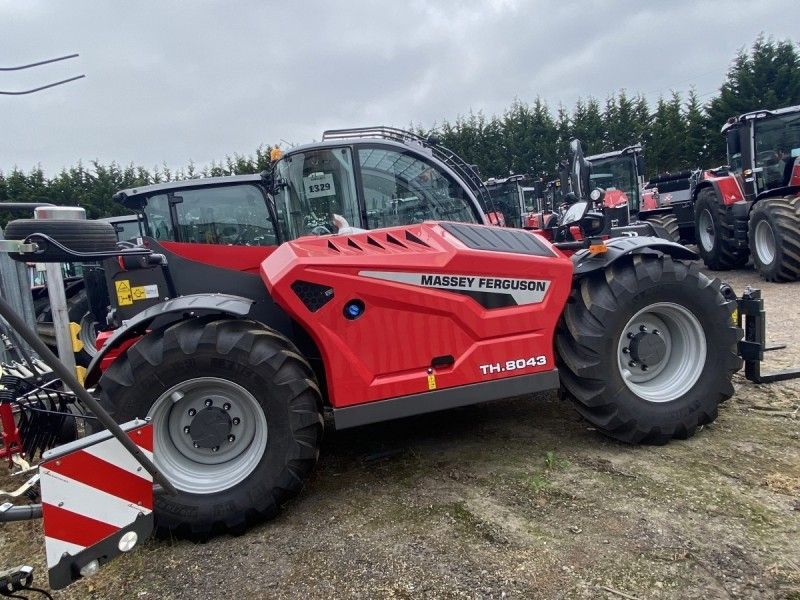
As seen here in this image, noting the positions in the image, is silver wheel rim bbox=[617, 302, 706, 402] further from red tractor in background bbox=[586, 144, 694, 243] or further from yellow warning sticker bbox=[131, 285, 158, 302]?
red tractor in background bbox=[586, 144, 694, 243]

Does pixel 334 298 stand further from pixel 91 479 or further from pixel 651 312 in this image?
pixel 651 312

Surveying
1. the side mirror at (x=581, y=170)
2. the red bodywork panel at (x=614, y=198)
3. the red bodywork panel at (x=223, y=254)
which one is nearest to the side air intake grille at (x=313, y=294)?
the red bodywork panel at (x=223, y=254)

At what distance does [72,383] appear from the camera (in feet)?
5.43

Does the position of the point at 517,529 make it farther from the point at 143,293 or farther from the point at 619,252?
the point at 143,293

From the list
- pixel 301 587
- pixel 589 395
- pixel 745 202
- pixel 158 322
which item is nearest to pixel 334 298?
pixel 158 322

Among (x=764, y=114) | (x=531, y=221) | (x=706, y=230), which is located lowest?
(x=706, y=230)

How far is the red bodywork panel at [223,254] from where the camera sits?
3867 mm

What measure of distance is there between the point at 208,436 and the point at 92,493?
30.8 inches

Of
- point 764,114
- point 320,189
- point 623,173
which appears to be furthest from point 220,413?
point 623,173

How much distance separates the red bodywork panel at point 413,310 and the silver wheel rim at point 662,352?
1.98ft

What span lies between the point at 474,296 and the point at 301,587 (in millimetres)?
1633

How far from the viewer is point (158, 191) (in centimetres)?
536

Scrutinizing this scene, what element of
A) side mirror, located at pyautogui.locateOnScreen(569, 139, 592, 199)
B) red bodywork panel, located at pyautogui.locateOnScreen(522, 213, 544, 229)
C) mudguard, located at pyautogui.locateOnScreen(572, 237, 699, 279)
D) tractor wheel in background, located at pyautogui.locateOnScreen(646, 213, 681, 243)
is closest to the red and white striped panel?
mudguard, located at pyautogui.locateOnScreen(572, 237, 699, 279)

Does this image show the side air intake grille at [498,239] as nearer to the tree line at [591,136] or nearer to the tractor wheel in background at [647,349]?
the tractor wheel in background at [647,349]
